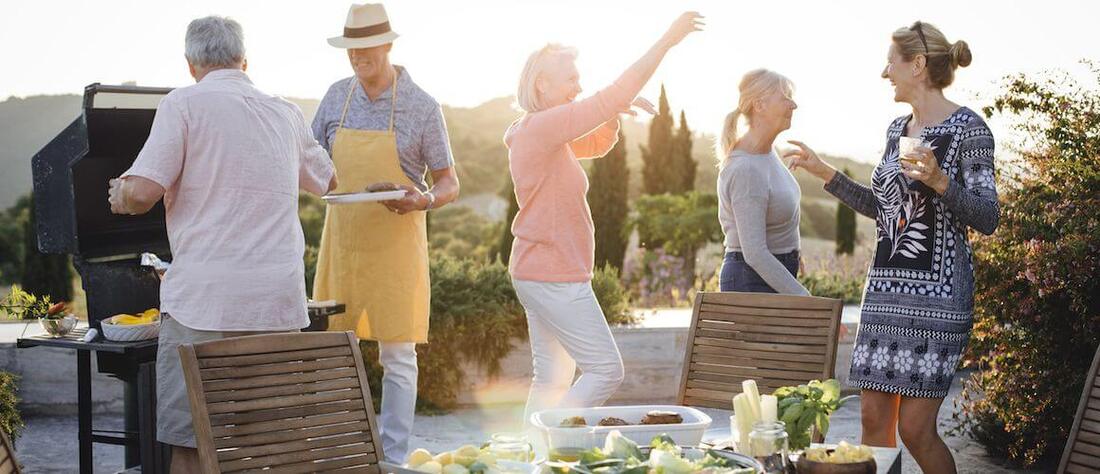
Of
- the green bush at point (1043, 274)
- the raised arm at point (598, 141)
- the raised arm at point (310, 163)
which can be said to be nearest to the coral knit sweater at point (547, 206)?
the raised arm at point (598, 141)

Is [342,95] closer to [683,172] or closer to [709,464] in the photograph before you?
[709,464]

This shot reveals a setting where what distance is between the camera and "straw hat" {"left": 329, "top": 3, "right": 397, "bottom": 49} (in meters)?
4.04

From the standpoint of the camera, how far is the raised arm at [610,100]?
10.6 ft

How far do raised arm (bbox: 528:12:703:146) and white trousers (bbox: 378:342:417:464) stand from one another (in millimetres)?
1198

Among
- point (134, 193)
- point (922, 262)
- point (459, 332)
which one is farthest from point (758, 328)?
point (459, 332)

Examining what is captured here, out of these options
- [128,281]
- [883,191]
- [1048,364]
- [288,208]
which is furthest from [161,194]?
[1048,364]

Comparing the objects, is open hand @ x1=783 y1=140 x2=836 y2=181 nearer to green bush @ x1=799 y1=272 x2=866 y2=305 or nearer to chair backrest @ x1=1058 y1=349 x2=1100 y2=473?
chair backrest @ x1=1058 y1=349 x2=1100 y2=473

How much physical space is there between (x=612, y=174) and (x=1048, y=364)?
11.1 m

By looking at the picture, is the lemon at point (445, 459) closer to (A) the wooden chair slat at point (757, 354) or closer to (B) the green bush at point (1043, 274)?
(A) the wooden chair slat at point (757, 354)

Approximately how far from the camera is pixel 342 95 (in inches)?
166

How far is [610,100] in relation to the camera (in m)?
3.31

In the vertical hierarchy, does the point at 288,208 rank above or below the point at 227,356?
above

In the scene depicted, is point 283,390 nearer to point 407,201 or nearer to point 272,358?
point 272,358

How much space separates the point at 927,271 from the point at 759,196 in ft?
2.28
